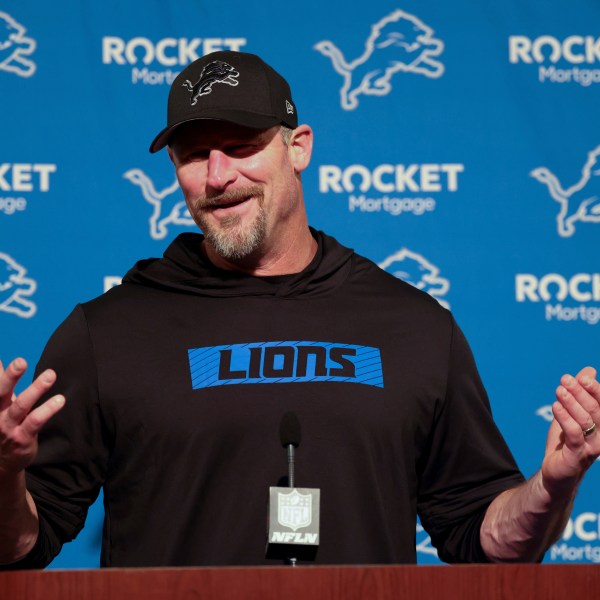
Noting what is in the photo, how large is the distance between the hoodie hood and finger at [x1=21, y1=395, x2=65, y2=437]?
2.29 feet

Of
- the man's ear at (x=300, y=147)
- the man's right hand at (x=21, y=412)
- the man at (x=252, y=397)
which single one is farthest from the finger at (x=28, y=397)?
the man's ear at (x=300, y=147)

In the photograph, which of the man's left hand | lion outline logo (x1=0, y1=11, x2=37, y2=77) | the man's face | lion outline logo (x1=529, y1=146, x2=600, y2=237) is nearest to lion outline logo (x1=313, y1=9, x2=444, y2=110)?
lion outline logo (x1=529, y1=146, x2=600, y2=237)

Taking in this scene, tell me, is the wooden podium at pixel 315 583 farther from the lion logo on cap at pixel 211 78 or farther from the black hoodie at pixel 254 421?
the lion logo on cap at pixel 211 78

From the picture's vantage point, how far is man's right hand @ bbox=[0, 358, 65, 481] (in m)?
1.80

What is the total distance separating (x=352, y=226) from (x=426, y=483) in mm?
1419

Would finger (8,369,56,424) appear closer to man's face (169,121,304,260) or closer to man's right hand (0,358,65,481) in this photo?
man's right hand (0,358,65,481)

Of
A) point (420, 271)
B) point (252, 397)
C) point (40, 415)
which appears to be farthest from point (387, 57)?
point (40, 415)

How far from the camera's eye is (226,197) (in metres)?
2.38

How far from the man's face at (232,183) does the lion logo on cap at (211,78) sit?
7 cm

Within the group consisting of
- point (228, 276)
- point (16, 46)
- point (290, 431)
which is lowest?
point (290, 431)

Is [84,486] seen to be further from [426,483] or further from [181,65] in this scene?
[181,65]

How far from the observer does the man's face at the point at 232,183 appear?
2.38 metres

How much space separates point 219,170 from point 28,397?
29.5 inches

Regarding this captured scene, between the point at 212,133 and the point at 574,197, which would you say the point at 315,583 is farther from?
the point at 574,197
